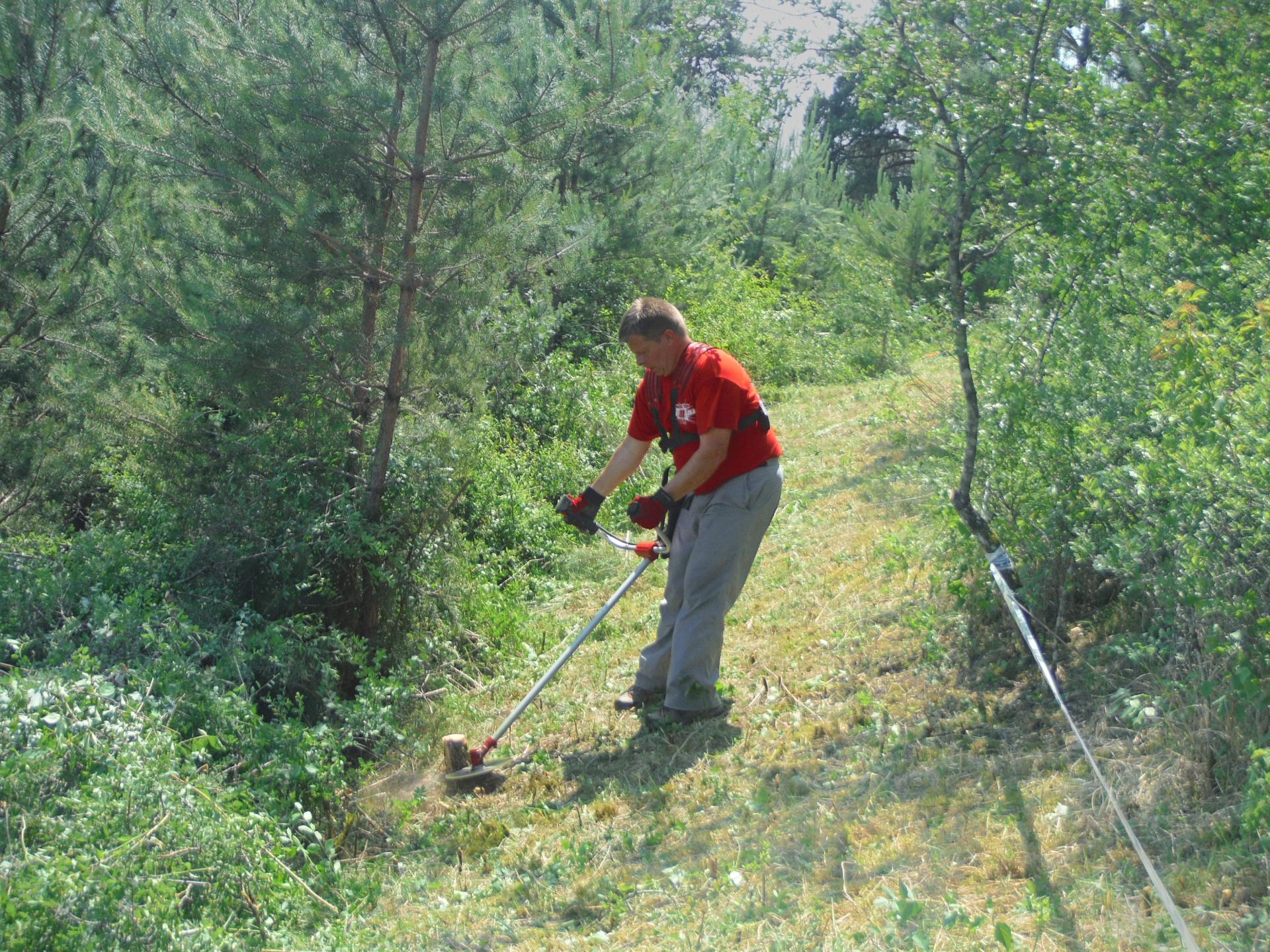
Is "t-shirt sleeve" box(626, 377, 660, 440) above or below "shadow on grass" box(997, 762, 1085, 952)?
above

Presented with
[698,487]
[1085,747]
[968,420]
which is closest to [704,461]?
[698,487]

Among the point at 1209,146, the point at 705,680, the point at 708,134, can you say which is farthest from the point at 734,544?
the point at 708,134

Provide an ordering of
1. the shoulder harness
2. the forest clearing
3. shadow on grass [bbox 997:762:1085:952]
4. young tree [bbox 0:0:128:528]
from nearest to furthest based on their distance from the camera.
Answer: shadow on grass [bbox 997:762:1085:952] → the forest clearing → the shoulder harness → young tree [bbox 0:0:128:528]

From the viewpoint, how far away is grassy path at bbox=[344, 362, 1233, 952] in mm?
3307

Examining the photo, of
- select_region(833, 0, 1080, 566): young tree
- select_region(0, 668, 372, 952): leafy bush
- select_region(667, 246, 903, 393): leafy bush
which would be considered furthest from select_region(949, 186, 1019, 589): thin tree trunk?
select_region(667, 246, 903, 393): leafy bush

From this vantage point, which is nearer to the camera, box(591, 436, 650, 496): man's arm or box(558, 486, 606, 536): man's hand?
box(558, 486, 606, 536): man's hand

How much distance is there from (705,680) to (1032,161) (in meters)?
3.18

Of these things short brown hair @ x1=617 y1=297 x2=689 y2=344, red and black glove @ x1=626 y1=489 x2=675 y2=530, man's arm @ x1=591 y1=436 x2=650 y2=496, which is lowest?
red and black glove @ x1=626 y1=489 x2=675 y2=530

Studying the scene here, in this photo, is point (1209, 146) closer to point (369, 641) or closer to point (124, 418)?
point (369, 641)

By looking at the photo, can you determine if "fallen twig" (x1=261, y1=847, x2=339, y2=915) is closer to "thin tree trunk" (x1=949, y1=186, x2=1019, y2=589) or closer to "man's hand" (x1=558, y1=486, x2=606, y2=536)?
"man's hand" (x1=558, y1=486, x2=606, y2=536)

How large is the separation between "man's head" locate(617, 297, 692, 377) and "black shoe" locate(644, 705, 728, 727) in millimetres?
1606

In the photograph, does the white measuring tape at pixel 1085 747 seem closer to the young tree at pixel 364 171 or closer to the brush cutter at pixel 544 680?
the brush cutter at pixel 544 680

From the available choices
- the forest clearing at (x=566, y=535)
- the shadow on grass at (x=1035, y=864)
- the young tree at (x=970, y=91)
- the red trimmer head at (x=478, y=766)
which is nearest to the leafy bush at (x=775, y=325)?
the forest clearing at (x=566, y=535)

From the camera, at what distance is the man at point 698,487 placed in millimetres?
4898
